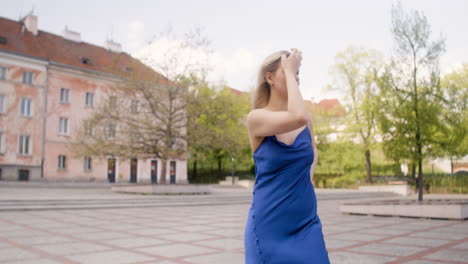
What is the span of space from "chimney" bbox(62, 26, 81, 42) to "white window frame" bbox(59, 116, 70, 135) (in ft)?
32.6

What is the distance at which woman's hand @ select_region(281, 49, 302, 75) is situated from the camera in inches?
81.7

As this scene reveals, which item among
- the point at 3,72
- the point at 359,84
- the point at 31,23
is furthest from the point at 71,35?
the point at 359,84

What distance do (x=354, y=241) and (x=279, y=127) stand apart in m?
6.96

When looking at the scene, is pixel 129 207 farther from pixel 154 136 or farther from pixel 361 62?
pixel 361 62

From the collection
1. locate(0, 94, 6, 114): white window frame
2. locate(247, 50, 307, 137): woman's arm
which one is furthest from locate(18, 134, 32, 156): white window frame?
locate(247, 50, 307, 137): woman's arm

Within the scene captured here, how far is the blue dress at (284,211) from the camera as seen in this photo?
1941 millimetres

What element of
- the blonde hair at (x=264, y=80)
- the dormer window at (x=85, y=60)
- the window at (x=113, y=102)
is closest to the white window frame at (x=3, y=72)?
the dormer window at (x=85, y=60)

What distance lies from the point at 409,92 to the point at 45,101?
32045mm

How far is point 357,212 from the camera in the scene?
14531 millimetres

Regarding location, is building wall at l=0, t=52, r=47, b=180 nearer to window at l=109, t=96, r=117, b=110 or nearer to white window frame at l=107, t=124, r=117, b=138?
Result: white window frame at l=107, t=124, r=117, b=138

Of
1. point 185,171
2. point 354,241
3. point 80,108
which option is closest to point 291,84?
point 354,241

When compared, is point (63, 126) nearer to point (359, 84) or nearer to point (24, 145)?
point (24, 145)

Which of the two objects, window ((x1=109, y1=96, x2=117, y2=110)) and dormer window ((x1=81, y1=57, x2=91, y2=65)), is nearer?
window ((x1=109, y1=96, x2=117, y2=110))

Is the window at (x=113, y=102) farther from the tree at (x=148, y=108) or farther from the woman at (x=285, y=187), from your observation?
the woman at (x=285, y=187)
